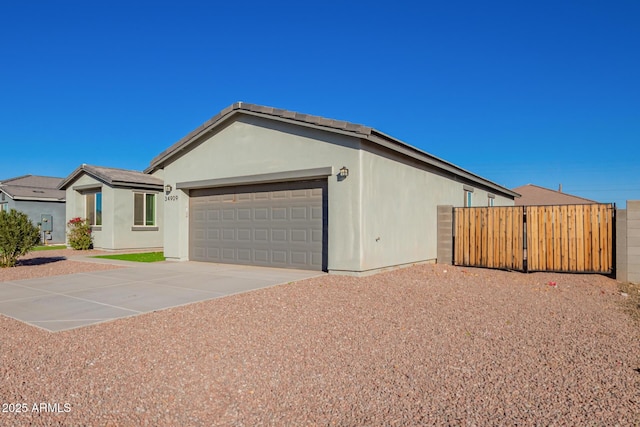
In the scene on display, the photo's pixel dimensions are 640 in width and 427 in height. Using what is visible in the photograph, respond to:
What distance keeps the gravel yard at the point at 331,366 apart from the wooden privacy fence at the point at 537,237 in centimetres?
394

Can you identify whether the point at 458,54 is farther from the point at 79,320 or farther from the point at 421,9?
the point at 79,320

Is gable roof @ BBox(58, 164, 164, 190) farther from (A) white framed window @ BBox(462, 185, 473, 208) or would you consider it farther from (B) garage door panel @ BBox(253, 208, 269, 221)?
(A) white framed window @ BBox(462, 185, 473, 208)

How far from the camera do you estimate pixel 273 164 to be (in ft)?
37.4

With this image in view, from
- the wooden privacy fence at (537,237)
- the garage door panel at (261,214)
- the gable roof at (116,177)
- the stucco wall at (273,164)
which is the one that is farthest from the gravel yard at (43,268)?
the wooden privacy fence at (537,237)

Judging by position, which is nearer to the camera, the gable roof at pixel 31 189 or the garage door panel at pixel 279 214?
the garage door panel at pixel 279 214

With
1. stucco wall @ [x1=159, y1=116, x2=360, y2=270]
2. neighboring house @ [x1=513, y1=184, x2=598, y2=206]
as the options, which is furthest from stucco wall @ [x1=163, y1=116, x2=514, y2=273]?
neighboring house @ [x1=513, y1=184, x2=598, y2=206]

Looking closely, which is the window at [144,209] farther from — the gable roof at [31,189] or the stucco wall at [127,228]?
the gable roof at [31,189]

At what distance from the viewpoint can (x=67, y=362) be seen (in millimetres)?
4242

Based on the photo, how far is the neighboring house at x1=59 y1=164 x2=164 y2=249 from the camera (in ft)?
59.5

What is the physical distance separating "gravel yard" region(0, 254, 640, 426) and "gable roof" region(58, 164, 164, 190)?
13.2 metres

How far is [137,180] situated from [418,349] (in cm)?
1710

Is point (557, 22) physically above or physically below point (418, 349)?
above

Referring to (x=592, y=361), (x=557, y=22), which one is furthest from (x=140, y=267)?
(x=557, y=22)

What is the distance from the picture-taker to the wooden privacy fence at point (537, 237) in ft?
34.6
